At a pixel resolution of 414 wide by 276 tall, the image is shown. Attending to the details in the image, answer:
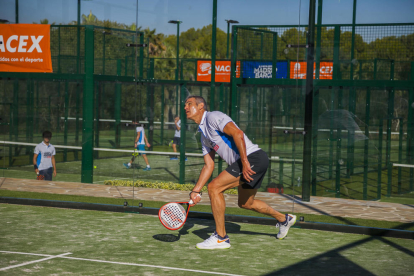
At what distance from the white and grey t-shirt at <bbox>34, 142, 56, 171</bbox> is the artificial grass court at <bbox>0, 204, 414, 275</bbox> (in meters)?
3.58

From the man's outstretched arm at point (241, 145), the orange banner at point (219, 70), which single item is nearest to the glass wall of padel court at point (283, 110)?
the orange banner at point (219, 70)

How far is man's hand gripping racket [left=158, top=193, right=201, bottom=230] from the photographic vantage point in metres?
6.63

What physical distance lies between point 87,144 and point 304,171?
16.7 ft

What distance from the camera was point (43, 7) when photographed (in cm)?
1253

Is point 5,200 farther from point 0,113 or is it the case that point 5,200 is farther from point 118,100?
point 118,100

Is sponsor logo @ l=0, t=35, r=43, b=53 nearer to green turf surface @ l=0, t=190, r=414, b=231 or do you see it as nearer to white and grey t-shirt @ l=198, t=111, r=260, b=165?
green turf surface @ l=0, t=190, r=414, b=231

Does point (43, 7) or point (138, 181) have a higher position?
point (43, 7)

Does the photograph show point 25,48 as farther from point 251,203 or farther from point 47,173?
point 251,203

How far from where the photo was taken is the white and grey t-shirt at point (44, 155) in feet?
39.7

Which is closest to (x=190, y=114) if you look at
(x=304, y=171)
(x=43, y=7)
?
(x=304, y=171)

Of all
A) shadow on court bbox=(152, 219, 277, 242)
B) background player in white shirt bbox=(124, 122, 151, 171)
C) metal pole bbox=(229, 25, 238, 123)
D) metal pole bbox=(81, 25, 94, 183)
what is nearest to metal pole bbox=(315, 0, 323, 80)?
metal pole bbox=(229, 25, 238, 123)

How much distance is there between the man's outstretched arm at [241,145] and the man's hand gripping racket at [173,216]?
661mm

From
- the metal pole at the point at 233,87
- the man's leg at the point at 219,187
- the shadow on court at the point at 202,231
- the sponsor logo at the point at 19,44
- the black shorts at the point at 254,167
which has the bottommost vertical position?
the shadow on court at the point at 202,231

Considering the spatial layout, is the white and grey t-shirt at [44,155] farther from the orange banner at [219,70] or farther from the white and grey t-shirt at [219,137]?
the white and grey t-shirt at [219,137]
